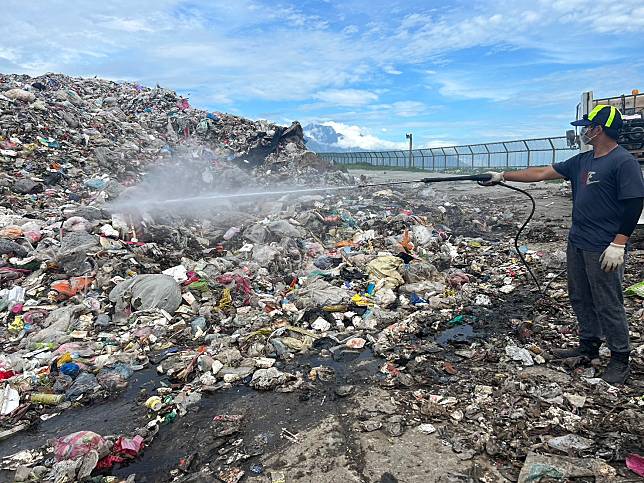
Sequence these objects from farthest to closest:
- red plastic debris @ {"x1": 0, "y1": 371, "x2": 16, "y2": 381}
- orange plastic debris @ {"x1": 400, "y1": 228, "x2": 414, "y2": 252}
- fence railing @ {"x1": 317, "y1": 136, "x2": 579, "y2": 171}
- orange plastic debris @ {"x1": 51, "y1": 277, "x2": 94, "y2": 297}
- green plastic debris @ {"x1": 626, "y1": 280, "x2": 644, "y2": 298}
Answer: fence railing @ {"x1": 317, "y1": 136, "x2": 579, "y2": 171} < orange plastic debris @ {"x1": 400, "y1": 228, "x2": 414, "y2": 252} < orange plastic debris @ {"x1": 51, "y1": 277, "x2": 94, "y2": 297} < green plastic debris @ {"x1": 626, "y1": 280, "x2": 644, "y2": 298} < red plastic debris @ {"x1": 0, "y1": 371, "x2": 16, "y2": 381}

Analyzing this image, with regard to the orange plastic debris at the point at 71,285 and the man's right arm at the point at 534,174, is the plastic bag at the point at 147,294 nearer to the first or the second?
the orange plastic debris at the point at 71,285

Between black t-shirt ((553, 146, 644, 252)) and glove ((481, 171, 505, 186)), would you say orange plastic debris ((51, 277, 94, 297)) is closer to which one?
glove ((481, 171, 505, 186))

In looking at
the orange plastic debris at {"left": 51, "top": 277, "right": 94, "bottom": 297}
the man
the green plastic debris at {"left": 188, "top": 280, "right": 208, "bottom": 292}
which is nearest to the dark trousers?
the man

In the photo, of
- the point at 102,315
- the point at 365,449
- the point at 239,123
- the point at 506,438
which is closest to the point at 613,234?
the point at 506,438

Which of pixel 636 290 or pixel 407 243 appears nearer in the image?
pixel 636 290

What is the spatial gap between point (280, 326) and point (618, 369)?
2.85m

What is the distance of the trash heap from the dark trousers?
0.31 meters

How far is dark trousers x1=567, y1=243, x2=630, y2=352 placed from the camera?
9.57 feet

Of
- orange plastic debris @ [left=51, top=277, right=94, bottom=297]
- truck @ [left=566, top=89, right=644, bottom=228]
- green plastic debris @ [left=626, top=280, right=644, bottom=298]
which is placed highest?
truck @ [left=566, top=89, right=644, bottom=228]

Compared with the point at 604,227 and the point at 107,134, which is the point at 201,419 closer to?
the point at 604,227

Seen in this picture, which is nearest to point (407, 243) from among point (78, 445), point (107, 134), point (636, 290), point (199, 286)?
point (636, 290)

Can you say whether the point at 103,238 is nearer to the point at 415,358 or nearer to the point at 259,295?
the point at 259,295

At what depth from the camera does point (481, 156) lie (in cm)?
2517

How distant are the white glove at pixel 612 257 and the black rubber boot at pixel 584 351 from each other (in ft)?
2.41
